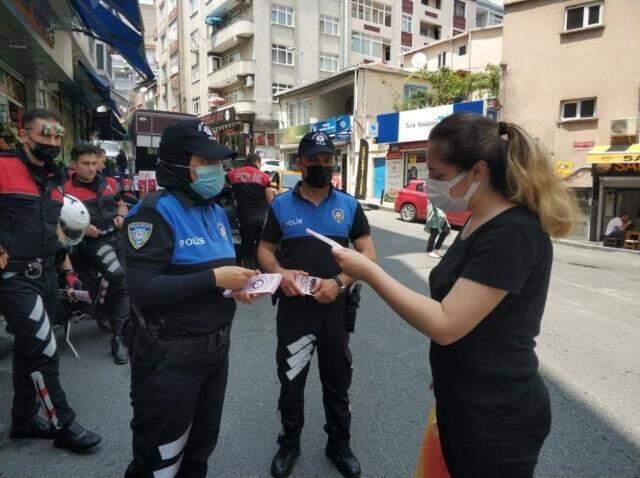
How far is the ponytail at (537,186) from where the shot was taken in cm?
148

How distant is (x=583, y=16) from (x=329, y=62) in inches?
929

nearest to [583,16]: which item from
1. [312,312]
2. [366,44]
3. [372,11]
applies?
[312,312]

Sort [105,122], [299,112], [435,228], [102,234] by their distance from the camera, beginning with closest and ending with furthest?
[102,234] < [435,228] < [105,122] < [299,112]

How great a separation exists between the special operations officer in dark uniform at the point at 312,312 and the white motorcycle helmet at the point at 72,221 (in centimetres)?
201

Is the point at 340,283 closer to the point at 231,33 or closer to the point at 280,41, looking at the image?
the point at 280,41

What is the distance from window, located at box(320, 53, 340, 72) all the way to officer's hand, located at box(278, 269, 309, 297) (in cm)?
3645

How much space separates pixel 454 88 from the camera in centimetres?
2295

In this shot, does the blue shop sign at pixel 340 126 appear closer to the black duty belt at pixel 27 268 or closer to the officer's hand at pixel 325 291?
the black duty belt at pixel 27 268

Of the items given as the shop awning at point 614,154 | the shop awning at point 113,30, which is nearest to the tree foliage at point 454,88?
the shop awning at point 614,154

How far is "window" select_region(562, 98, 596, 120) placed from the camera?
15.7 m

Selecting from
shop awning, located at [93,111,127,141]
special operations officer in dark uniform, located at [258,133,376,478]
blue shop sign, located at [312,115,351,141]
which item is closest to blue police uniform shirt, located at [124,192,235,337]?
special operations officer in dark uniform, located at [258,133,376,478]

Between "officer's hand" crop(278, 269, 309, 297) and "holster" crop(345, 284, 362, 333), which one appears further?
"holster" crop(345, 284, 362, 333)

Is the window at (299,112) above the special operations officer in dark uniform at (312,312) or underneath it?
above

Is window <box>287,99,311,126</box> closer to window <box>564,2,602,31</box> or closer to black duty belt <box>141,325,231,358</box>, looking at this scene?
window <box>564,2,602,31</box>
